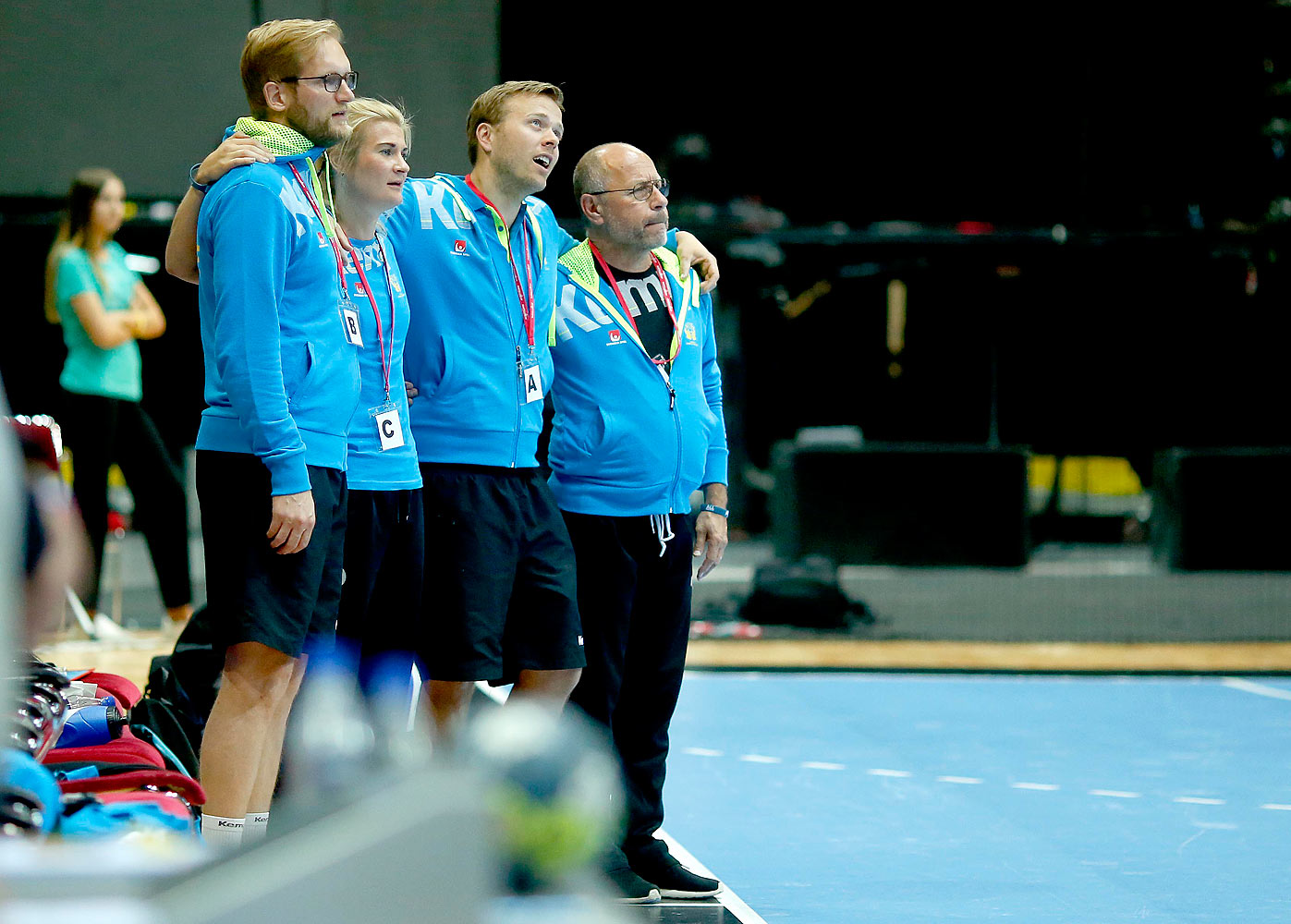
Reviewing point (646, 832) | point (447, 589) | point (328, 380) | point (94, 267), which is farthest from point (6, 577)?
point (94, 267)

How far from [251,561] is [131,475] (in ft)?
12.9

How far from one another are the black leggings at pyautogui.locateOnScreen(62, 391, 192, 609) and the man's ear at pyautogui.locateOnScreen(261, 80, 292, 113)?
368 centimetres

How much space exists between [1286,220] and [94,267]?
9.60m

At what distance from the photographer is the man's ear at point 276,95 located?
3037 mm

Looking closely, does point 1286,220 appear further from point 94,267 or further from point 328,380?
point 328,380

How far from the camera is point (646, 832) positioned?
3.57 metres

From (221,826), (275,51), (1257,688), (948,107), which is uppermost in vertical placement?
(948,107)

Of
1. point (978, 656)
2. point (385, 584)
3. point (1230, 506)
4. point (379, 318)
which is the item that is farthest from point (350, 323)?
point (1230, 506)

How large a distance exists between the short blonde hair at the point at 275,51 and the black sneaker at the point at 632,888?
6.11 feet

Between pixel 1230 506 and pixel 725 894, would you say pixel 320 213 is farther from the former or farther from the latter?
pixel 1230 506

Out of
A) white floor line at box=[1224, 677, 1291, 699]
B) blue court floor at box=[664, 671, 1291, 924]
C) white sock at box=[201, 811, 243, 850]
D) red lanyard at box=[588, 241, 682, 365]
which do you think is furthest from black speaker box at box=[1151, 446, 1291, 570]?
white sock at box=[201, 811, 243, 850]

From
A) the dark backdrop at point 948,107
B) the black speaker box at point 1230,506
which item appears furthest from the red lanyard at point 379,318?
the dark backdrop at point 948,107

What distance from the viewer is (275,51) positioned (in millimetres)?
3016

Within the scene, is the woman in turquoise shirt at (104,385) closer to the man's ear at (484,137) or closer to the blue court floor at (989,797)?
the blue court floor at (989,797)
